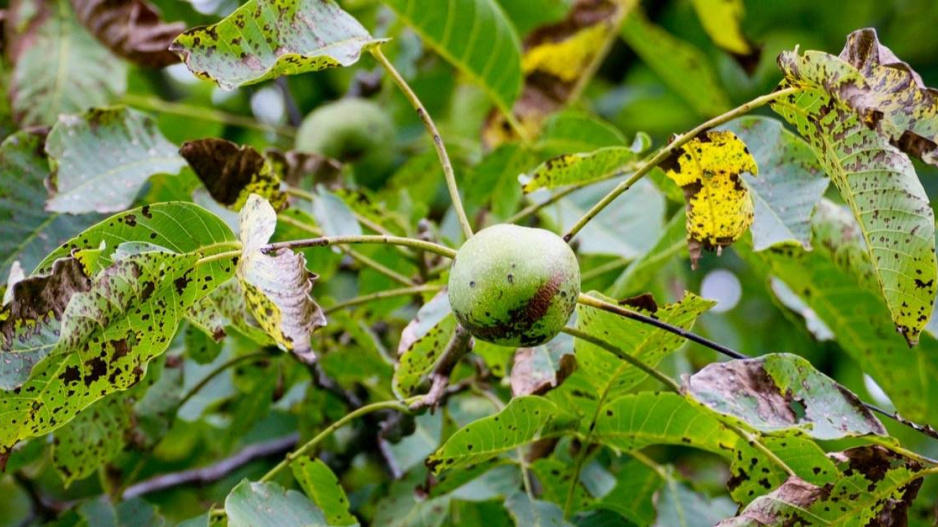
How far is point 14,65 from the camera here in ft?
5.12

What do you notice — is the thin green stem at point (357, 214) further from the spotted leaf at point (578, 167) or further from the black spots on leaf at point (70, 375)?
the black spots on leaf at point (70, 375)

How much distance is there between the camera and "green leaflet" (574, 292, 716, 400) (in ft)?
3.11

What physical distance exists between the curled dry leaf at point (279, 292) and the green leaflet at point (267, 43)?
16 centimetres

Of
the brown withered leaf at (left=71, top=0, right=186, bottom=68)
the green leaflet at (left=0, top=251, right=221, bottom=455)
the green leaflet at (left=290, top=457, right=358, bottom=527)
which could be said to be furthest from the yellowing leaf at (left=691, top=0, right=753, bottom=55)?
the green leaflet at (left=0, top=251, right=221, bottom=455)

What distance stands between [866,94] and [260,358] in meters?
0.92

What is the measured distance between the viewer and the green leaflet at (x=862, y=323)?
1361mm

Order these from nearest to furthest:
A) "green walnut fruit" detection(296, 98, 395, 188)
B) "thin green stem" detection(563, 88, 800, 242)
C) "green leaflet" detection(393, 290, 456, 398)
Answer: "thin green stem" detection(563, 88, 800, 242)
"green leaflet" detection(393, 290, 456, 398)
"green walnut fruit" detection(296, 98, 395, 188)

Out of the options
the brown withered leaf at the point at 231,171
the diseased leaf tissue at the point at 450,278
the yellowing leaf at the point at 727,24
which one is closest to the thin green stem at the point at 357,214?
the diseased leaf tissue at the point at 450,278

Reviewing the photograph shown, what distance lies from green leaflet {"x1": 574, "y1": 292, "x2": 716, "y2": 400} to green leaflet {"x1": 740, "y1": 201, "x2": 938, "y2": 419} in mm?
421

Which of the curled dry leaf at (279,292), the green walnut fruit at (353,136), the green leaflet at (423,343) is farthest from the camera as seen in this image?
the green walnut fruit at (353,136)

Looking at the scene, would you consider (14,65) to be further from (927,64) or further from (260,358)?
(927,64)

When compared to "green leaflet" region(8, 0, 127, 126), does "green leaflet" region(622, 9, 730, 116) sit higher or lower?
lower

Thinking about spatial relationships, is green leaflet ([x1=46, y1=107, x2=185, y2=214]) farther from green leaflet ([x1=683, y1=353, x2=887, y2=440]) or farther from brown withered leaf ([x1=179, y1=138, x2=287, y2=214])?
green leaflet ([x1=683, y1=353, x2=887, y2=440])

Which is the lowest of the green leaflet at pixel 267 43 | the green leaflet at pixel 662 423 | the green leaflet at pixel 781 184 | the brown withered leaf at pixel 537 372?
the green leaflet at pixel 662 423
